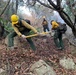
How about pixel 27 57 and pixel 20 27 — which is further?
pixel 27 57

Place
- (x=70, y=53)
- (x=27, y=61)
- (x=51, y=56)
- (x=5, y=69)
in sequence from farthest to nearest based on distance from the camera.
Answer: (x=70, y=53), (x=51, y=56), (x=27, y=61), (x=5, y=69)

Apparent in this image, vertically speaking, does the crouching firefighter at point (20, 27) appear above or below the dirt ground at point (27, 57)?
above

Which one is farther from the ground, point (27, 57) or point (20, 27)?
point (20, 27)

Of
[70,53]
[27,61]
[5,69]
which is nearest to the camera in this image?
[5,69]

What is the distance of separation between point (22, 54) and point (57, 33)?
2.24 metres

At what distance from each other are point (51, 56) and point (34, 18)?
29.5 meters

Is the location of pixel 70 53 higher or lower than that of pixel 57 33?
lower

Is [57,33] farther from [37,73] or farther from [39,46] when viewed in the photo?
[37,73]

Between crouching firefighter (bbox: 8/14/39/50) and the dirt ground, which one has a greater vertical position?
crouching firefighter (bbox: 8/14/39/50)

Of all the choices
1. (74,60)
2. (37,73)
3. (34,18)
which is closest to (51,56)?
(74,60)

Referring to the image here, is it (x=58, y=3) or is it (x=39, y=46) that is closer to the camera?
(x=58, y=3)

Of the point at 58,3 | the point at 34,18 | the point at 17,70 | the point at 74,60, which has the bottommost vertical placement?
the point at 34,18

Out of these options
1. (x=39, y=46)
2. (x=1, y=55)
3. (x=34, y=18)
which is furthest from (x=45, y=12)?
(x=1, y=55)

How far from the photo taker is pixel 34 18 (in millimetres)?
40469
